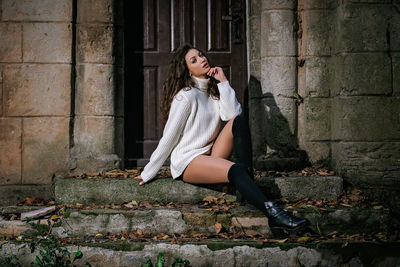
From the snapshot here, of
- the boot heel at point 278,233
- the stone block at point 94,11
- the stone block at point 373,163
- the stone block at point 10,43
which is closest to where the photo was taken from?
the boot heel at point 278,233

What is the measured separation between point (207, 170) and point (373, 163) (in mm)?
1812

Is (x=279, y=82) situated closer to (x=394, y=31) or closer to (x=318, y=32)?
(x=318, y=32)

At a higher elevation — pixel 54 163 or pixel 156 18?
pixel 156 18

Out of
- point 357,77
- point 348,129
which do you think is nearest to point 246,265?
point 348,129

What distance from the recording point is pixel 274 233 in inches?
115

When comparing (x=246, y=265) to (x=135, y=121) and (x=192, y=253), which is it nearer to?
(x=192, y=253)

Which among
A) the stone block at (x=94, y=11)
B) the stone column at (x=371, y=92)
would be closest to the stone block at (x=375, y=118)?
the stone column at (x=371, y=92)

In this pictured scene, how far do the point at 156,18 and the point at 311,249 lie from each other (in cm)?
327

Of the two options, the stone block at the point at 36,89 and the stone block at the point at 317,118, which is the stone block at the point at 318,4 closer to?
the stone block at the point at 317,118

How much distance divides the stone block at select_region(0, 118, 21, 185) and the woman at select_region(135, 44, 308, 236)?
1509mm

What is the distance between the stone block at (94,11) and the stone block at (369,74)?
258cm

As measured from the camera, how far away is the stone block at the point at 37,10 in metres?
4.10

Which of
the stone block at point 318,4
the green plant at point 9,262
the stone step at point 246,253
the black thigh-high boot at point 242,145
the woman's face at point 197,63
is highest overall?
the stone block at point 318,4

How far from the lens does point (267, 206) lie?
2863 millimetres
